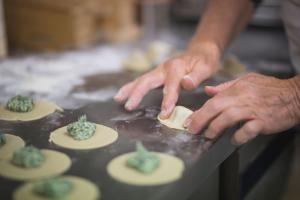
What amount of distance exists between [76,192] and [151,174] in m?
0.16

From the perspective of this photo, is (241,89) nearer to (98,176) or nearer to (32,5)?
(98,176)

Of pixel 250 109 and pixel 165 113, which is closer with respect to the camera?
pixel 250 109

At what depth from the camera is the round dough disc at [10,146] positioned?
3.23ft

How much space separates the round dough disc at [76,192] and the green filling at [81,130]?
0.20 metres

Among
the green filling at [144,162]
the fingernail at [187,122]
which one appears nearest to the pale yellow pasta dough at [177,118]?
the fingernail at [187,122]

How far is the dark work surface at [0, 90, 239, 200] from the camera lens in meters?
0.86

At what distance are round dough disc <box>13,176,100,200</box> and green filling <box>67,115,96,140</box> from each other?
205mm

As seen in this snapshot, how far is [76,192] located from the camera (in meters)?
0.84

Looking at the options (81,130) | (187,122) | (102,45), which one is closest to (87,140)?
(81,130)

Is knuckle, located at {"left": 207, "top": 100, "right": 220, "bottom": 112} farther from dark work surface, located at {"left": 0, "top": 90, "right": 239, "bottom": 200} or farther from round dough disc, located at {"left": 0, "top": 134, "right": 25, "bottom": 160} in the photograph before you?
round dough disc, located at {"left": 0, "top": 134, "right": 25, "bottom": 160}

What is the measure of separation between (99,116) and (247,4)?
2.56 ft

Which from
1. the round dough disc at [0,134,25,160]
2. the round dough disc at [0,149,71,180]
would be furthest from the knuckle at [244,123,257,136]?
the round dough disc at [0,134,25,160]

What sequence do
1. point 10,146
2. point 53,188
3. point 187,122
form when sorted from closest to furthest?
point 53,188
point 10,146
point 187,122

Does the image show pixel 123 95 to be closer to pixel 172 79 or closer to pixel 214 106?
pixel 172 79
